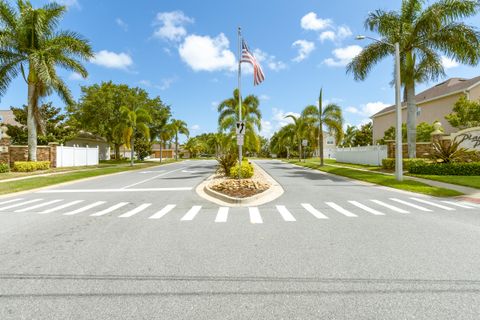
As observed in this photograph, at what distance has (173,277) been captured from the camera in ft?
12.9

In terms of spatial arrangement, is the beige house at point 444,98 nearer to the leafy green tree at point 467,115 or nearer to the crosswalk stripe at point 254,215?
the leafy green tree at point 467,115

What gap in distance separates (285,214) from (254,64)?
10068 mm

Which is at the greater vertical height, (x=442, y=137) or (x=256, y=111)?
(x=256, y=111)

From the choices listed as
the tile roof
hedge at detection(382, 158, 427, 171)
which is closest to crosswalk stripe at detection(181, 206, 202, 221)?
hedge at detection(382, 158, 427, 171)

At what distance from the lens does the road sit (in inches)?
125

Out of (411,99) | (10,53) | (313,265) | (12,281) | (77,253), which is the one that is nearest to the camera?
(12,281)

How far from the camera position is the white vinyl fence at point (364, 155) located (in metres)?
27.8

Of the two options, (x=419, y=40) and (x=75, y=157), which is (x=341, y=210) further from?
(x=75, y=157)

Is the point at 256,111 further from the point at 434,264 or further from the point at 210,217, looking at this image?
the point at 434,264

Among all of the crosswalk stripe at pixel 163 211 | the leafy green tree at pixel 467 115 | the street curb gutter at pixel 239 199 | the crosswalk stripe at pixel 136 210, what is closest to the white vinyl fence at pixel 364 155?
the leafy green tree at pixel 467 115

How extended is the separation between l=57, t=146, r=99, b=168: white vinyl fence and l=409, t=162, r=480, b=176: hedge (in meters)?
31.3

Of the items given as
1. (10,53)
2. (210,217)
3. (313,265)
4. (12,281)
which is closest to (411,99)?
(210,217)

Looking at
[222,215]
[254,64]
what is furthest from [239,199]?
[254,64]

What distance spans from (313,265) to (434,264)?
70.5 inches
